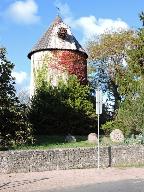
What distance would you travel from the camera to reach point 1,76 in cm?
2856

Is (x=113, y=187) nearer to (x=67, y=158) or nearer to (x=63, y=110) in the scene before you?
(x=67, y=158)

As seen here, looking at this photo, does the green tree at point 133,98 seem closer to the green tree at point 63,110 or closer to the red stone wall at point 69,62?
the green tree at point 63,110

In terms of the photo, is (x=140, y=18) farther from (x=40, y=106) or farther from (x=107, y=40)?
(x=107, y=40)

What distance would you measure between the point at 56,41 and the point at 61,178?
25625 mm

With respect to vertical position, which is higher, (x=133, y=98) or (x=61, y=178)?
(x=133, y=98)

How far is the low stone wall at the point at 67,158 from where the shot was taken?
19.9 m

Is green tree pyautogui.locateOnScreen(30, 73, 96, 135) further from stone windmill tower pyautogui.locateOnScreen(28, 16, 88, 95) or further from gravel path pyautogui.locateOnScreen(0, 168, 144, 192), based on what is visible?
gravel path pyautogui.locateOnScreen(0, 168, 144, 192)

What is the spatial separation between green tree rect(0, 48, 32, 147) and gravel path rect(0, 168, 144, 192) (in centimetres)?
872

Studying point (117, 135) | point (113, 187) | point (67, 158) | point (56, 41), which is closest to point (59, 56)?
point (56, 41)

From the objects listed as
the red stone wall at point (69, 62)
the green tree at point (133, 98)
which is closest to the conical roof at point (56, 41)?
the red stone wall at point (69, 62)

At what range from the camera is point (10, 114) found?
1139 inches

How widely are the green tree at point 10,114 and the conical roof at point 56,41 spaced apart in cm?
1327

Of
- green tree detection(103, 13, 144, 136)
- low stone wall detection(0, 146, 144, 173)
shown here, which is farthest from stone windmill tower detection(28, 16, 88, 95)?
low stone wall detection(0, 146, 144, 173)

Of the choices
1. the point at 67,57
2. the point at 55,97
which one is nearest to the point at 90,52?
the point at 67,57
